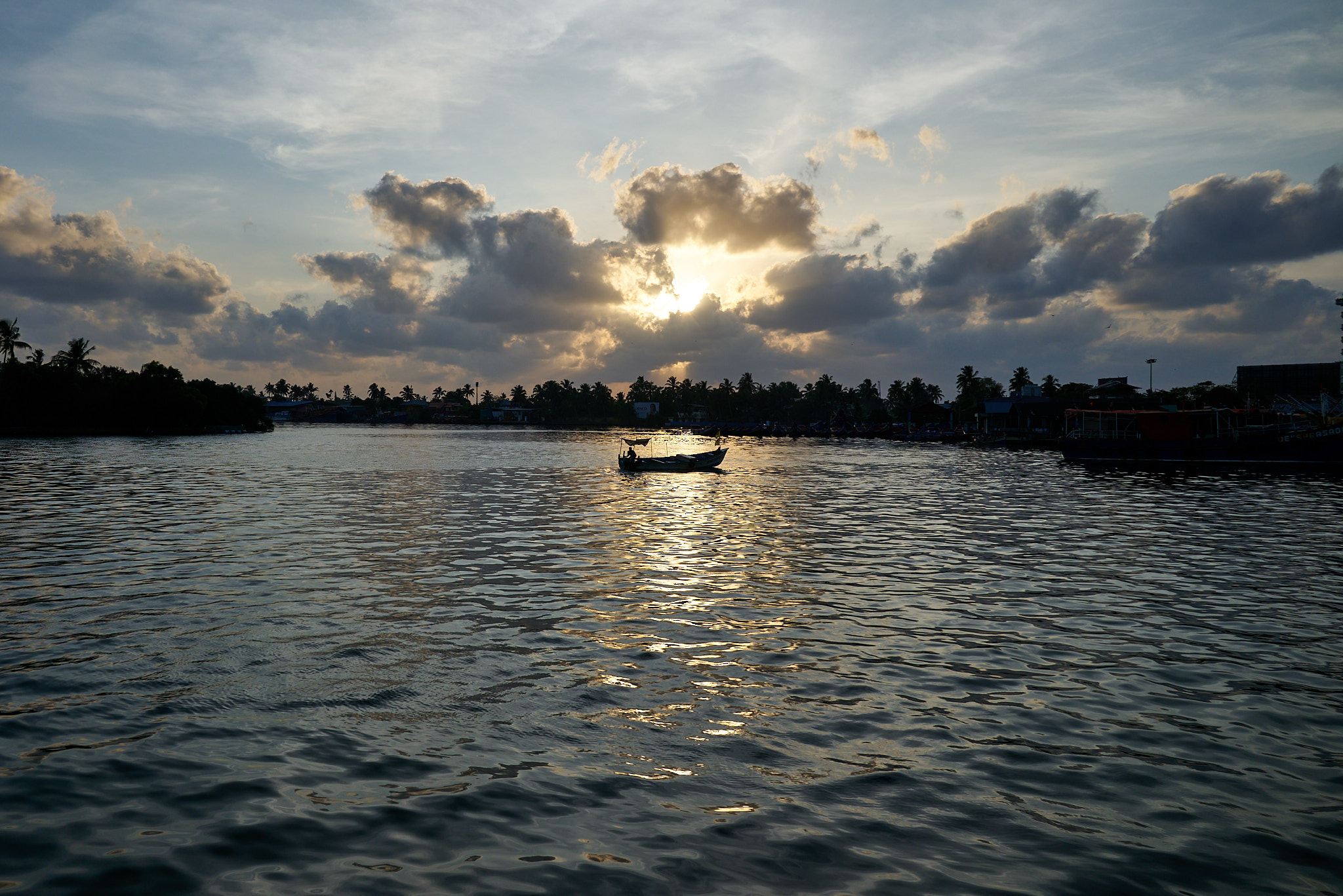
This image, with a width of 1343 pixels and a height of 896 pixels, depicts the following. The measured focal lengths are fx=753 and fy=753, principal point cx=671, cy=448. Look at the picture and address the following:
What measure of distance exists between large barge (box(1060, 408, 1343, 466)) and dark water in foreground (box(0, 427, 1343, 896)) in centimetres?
4899

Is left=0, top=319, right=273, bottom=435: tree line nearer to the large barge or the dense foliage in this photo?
the dense foliage

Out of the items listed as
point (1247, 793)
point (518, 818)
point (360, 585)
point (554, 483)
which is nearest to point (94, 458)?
point (554, 483)

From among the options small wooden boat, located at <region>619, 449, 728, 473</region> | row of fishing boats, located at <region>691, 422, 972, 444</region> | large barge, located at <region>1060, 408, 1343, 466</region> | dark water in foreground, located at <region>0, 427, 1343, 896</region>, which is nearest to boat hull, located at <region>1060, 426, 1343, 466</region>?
large barge, located at <region>1060, 408, 1343, 466</region>

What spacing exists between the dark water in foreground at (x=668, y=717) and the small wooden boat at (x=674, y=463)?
125ft

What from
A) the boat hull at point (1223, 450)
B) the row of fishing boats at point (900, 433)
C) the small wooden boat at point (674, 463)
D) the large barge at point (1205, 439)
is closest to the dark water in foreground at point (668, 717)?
the small wooden boat at point (674, 463)

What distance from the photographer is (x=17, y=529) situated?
93.9ft

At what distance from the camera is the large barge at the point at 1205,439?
63.9m

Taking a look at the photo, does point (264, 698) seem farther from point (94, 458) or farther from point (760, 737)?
point (94, 458)

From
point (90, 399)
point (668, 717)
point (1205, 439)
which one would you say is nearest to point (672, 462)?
point (1205, 439)

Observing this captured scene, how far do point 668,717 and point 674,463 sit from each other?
56.6 meters

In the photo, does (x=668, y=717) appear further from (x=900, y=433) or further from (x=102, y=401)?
(x=900, y=433)

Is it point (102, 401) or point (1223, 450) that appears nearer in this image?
point (1223, 450)

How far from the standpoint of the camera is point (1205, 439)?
6938 centimetres

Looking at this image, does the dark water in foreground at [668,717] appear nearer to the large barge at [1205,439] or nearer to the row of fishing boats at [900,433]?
the large barge at [1205,439]
